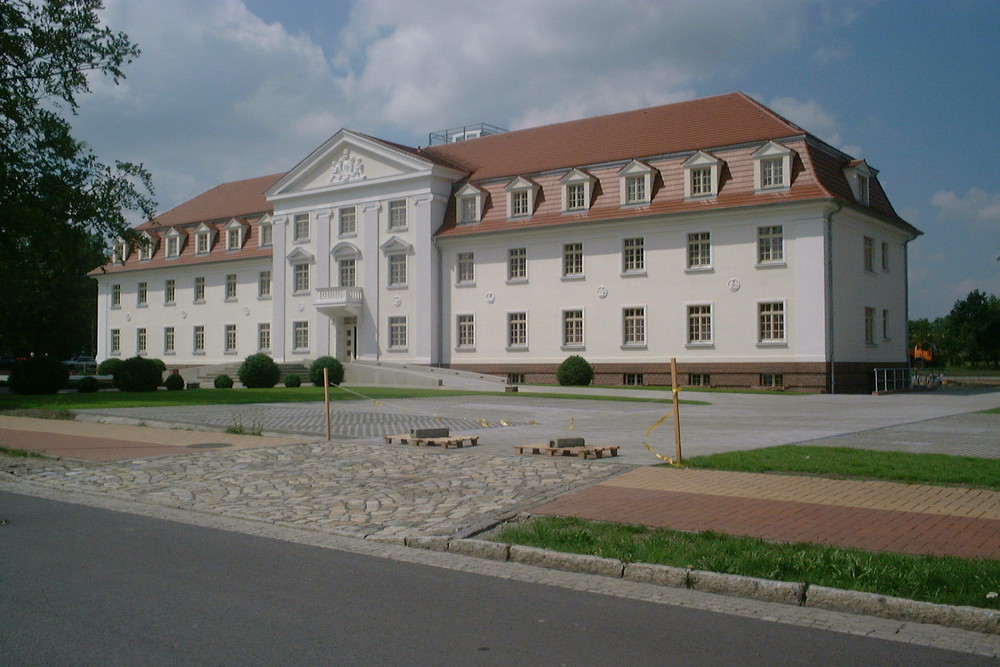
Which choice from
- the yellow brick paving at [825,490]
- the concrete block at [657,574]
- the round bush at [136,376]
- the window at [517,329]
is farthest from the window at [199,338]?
the concrete block at [657,574]

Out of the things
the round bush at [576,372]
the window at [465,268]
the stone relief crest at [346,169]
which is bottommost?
the round bush at [576,372]

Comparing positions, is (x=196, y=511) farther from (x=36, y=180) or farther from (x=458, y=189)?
(x=458, y=189)

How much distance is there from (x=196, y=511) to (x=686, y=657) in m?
6.66

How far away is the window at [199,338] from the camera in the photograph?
193 ft

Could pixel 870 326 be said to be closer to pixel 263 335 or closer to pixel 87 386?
pixel 87 386

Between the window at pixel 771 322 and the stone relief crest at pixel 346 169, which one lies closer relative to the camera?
the window at pixel 771 322

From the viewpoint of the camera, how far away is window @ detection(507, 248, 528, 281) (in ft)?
149

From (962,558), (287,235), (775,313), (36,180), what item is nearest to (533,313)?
(775,313)

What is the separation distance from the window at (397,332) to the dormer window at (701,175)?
17.1 meters

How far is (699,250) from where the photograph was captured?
132ft

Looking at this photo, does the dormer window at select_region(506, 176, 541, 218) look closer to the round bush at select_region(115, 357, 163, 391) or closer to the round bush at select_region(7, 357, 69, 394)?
the round bush at select_region(115, 357, 163, 391)

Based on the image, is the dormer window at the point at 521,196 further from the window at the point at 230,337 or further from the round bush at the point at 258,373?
the window at the point at 230,337

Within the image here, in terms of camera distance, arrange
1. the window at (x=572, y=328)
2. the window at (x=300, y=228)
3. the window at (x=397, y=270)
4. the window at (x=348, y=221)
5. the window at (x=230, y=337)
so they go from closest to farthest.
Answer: the window at (x=572, y=328), the window at (x=397, y=270), the window at (x=348, y=221), the window at (x=300, y=228), the window at (x=230, y=337)

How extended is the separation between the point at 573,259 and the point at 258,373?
16111 mm
